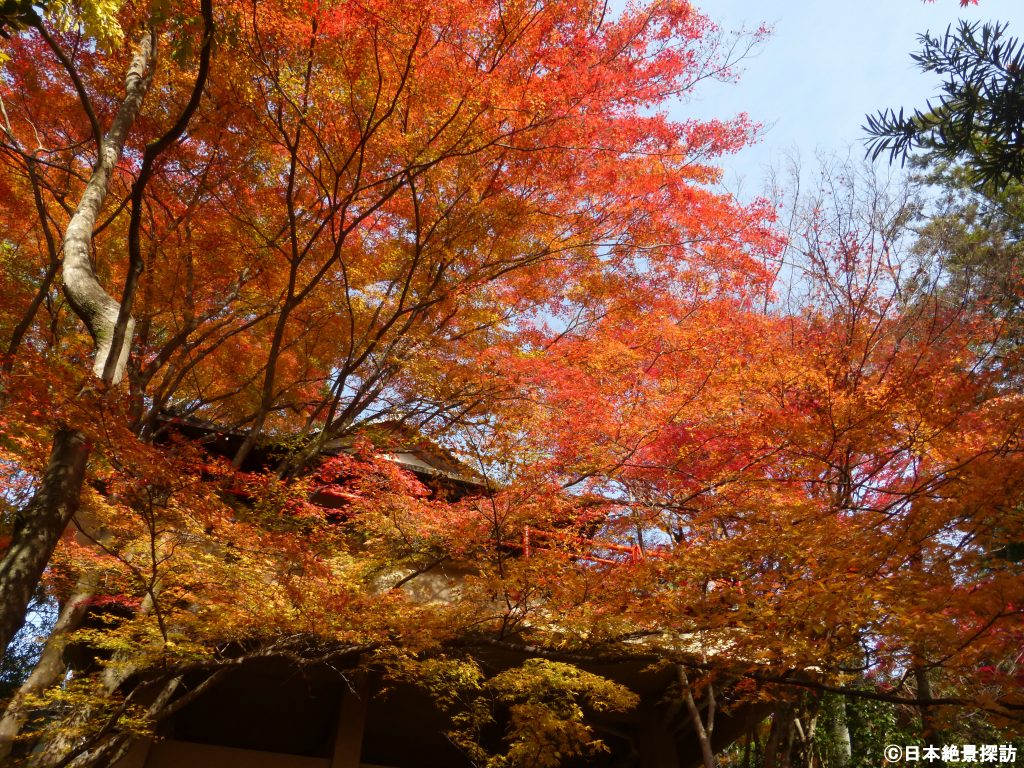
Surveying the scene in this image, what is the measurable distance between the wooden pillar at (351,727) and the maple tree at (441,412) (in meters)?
0.97

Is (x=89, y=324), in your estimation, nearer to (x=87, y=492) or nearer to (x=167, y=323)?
(x=87, y=492)

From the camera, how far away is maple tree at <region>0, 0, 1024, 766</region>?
608 cm

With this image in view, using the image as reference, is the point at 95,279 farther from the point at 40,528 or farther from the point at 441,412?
the point at 441,412

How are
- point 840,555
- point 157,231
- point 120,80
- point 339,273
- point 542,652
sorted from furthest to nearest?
point 339,273
point 157,231
point 120,80
point 542,652
point 840,555

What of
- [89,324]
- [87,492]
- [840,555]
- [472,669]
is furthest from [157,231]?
[840,555]

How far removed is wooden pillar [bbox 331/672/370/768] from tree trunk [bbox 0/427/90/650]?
621 cm

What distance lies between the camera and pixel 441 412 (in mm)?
10203

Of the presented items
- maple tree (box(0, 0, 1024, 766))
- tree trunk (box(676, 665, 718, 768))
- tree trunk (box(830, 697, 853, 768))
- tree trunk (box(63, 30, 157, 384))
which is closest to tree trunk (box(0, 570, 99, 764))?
maple tree (box(0, 0, 1024, 766))

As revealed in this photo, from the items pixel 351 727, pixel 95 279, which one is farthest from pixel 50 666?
pixel 95 279

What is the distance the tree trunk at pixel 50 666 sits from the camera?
6.86 metres

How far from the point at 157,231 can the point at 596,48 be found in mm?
6719

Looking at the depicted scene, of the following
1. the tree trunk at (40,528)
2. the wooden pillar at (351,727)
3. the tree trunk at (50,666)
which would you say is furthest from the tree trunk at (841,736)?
the tree trunk at (40,528)

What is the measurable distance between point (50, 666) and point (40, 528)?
4.50 meters

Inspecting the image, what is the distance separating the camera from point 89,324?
4.85 metres
